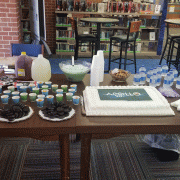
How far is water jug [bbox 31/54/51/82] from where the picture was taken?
5.25 feet

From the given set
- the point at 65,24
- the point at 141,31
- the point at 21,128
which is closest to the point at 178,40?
the point at 141,31

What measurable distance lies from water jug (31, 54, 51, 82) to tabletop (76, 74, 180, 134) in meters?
0.57

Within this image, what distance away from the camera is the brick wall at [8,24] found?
A: 11.1 feet

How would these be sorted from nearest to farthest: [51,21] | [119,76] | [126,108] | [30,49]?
[126,108] < [119,76] < [30,49] < [51,21]

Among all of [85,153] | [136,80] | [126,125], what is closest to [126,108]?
[126,125]

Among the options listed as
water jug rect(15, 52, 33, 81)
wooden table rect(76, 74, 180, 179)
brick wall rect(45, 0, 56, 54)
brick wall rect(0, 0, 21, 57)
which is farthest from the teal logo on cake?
brick wall rect(45, 0, 56, 54)

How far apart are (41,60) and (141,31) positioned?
489 centimetres

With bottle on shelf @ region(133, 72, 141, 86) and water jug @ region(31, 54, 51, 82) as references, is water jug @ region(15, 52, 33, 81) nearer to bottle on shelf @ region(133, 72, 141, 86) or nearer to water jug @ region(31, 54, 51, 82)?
water jug @ region(31, 54, 51, 82)

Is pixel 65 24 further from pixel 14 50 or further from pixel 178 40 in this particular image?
pixel 14 50

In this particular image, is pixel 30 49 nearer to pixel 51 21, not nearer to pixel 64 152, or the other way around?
pixel 64 152

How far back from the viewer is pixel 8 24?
350 centimetres

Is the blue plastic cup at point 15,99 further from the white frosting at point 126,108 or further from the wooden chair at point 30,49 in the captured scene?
the wooden chair at point 30,49

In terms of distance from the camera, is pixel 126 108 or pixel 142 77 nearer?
pixel 126 108

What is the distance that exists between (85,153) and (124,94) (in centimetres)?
42
